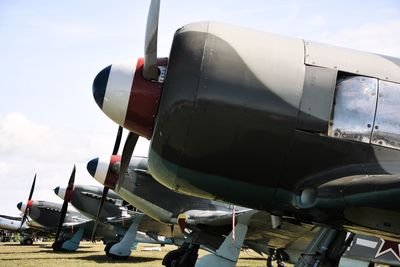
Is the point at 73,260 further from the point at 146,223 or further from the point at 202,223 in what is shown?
the point at 202,223

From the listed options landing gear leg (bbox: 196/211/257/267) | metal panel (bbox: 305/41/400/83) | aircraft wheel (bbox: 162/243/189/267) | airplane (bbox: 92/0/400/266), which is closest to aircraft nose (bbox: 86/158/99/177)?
aircraft wheel (bbox: 162/243/189/267)

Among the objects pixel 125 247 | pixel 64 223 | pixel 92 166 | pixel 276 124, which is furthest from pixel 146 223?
pixel 276 124

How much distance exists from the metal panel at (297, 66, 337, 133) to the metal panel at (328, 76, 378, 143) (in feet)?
0.30

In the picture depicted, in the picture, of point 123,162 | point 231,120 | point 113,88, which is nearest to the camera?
point 231,120

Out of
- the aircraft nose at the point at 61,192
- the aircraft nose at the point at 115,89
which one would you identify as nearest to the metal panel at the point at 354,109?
the aircraft nose at the point at 115,89

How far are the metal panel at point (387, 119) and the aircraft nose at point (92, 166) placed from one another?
39.8 ft

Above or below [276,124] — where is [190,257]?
below

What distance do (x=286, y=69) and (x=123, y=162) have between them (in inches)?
123

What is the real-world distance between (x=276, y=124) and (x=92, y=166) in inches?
470

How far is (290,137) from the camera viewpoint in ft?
15.7

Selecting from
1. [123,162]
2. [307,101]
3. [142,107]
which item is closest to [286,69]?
[307,101]

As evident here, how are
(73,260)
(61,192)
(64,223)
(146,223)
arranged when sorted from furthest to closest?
1. (64,223)
2. (61,192)
3. (146,223)
4. (73,260)

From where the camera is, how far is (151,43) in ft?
17.8

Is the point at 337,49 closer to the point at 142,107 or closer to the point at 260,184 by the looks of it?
the point at 260,184
